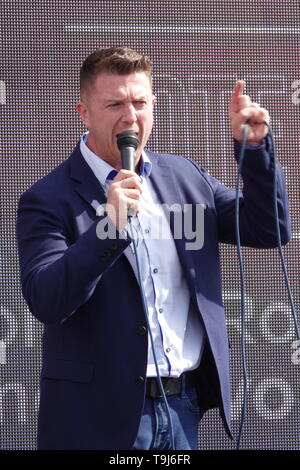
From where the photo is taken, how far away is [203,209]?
2.20 metres

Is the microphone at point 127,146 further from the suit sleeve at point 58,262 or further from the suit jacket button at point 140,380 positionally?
the suit jacket button at point 140,380

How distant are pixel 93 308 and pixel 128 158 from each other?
0.34 metres

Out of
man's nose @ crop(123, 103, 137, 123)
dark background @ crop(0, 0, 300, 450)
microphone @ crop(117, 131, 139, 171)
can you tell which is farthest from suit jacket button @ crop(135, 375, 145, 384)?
dark background @ crop(0, 0, 300, 450)

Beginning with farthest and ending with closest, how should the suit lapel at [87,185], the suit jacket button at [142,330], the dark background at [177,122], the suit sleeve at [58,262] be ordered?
the dark background at [177,122], the suit lapel at [87,185], the suit jacket button at [142,330], the suit sleeve at [58,262]

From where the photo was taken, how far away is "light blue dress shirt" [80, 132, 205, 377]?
2.03 m

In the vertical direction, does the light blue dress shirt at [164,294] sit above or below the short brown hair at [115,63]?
below

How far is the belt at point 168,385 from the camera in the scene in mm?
2008

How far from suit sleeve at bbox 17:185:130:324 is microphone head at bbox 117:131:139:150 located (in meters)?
0.20

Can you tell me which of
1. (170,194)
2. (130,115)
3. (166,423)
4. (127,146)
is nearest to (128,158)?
(127,146)

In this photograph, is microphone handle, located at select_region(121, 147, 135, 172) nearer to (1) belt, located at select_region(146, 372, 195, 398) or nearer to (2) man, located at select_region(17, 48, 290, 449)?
(2) man, located at select_region(17, 48, 290, 449)

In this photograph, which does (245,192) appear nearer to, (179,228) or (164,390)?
(179,228)

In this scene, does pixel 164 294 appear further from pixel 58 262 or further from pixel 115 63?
pixel 115 63

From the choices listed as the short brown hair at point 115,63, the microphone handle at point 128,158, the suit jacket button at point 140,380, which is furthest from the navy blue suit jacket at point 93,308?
the short brown hair at point 115,63

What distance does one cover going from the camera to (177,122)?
10.8ft
